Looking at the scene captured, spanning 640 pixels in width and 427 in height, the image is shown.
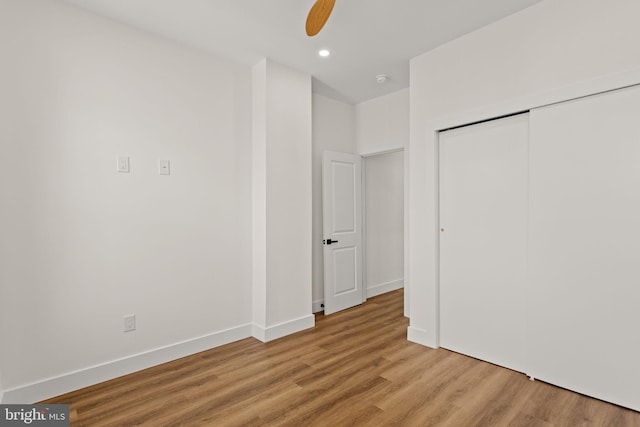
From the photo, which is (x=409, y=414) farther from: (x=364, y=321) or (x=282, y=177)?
(x=282, y=177)

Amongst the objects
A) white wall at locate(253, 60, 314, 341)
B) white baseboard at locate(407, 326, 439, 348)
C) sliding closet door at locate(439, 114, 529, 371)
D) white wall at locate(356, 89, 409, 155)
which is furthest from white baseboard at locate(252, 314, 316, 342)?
white wall at locate(356, 89, 409, 155)

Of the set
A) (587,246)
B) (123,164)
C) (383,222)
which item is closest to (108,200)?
(123,164)

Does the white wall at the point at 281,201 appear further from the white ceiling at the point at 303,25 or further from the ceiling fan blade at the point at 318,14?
the ceiling fan blade at the point at 318,14

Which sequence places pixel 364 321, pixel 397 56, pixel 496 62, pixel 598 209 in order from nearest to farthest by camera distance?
1. pixel 598 209
2. pixel 496 62
3. pixel 397 56
4. pixel 364 321

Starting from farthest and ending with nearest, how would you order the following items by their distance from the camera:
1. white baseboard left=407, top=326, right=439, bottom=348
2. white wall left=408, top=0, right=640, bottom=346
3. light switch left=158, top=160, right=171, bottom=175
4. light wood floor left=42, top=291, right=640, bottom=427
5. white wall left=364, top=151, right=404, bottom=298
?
white wall left=364, top=151, right=404, bottom=298 < white baseboard left=407, top=326, right=439, bottom=348 < light switch left=158, top=160, right=171, bottom=175 < white wall left=408, top=0, right=640, bottom=346 < light wood floor left=42, top=291, right=640, bottom=427

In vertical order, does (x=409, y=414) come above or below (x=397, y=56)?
below

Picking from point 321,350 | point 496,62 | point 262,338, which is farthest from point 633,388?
point 262,338

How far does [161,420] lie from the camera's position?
1.97 m

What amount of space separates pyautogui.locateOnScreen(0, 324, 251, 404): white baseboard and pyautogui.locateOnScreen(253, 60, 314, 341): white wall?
0.42 meters

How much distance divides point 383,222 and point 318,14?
3528mm

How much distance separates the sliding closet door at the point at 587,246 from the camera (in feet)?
6.57

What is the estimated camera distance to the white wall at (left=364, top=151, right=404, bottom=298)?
15.6 feet

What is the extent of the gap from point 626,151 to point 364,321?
9.15 feet

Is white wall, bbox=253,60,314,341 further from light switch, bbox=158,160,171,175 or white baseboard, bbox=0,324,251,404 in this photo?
light switch, bbox=158,160,171,175
